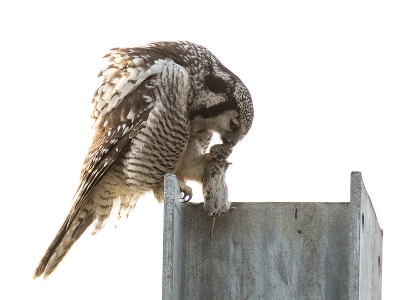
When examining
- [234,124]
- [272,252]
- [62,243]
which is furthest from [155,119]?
[272,252]

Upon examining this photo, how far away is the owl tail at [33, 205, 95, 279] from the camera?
5309 mm

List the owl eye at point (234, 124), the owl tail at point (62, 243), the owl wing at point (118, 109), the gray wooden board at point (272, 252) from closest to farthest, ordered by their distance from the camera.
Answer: the gray wooden board at point (272, 252) < the owl wing at point (118, 109) < the owl eye at point (234, 124) < the owl tail at point (62, 243)

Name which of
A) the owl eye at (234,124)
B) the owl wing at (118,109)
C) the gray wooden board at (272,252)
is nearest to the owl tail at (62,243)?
the owl wing at (118,109)

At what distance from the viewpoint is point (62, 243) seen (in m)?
5.37

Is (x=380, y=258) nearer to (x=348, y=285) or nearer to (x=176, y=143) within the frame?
(x=348, y=285)

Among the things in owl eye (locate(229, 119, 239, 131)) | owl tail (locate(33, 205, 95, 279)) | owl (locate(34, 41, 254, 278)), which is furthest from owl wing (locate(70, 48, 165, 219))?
owl eye (locate(229, 119, 239, 131))

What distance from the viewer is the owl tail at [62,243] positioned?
5.31 metres

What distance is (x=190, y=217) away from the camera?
3.63m

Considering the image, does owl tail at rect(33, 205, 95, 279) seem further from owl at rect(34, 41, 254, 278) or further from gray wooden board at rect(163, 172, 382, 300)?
gray wooden board at rect(163, 172, 382, 300)

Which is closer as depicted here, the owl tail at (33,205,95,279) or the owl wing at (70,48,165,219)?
the owl wing at (70,48,165,219)

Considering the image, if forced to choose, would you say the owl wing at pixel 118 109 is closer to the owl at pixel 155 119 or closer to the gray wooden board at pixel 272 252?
the owl at pixel 155 119

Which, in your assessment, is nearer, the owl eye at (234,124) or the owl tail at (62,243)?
the owl eye at (234,124)

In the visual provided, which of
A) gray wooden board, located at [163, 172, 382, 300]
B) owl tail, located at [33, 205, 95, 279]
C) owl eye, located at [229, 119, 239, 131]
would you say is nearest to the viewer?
gray wooden board, located at [163, 172, 382, 300]

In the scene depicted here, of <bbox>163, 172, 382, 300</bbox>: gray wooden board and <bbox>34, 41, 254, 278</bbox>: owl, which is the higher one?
<bbox>34, 41, 254, 278</bbox>: owl
